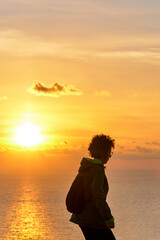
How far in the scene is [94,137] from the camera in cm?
795

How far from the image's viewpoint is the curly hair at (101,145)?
789 cm

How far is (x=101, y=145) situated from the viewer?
7.92 metres

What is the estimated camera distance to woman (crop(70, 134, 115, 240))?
7.56 metres

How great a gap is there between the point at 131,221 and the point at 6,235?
143 feet

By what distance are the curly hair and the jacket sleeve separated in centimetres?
29

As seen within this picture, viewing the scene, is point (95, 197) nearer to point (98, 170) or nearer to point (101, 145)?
point (98, 170)

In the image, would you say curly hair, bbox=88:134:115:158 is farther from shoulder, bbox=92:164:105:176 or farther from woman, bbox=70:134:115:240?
shoulder, bbox=92:164:105:176

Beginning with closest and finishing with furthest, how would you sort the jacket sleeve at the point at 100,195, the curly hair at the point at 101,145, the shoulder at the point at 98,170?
the jacket sleeve at the point at 100,195, the shoulder at the point at 98,170, the curly hair at the point at 101,145

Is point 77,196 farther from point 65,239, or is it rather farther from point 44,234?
point 44,234

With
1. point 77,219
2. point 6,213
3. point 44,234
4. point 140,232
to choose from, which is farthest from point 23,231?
point 77,219

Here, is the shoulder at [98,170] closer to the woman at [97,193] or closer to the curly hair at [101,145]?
the woman at [97,193]

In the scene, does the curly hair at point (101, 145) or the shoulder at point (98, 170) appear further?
the curly hair at point (101, 145)

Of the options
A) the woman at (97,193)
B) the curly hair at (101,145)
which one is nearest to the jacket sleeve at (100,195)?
the woman at (97,193)

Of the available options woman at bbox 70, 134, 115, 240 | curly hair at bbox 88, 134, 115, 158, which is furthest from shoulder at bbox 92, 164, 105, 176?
curly hair at bbox 88, 134, 115, 158
